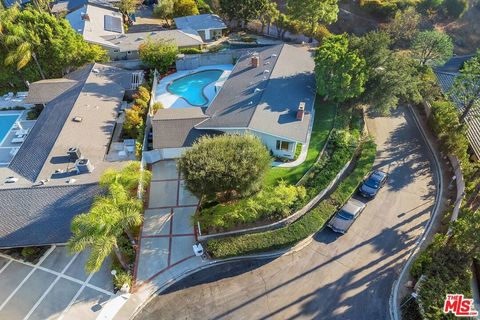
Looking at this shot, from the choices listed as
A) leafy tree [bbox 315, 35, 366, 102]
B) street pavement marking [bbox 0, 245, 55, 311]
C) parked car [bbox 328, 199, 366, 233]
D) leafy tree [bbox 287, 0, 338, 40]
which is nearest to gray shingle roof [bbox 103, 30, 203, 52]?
leafy tree [bbox 287, 0, 338, 40]

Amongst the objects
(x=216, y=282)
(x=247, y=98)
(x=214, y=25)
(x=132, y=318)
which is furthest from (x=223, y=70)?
(x=132, y=318)

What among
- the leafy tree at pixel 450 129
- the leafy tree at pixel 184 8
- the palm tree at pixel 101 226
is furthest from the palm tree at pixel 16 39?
the leafy tree at pixel 450 129

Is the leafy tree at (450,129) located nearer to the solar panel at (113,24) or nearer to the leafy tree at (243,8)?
the leafy tree at (243,8)

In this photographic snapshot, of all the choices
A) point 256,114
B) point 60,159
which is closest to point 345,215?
point 256,114

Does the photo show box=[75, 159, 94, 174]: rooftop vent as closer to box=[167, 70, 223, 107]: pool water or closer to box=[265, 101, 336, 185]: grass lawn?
box=[265, 101, 336, 185]: grass lawn

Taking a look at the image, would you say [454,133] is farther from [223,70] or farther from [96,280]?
[96,280]

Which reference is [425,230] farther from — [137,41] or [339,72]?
[137,41]

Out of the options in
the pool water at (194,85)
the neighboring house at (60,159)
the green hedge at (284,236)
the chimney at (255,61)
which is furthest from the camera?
the pool water at (194,85)
